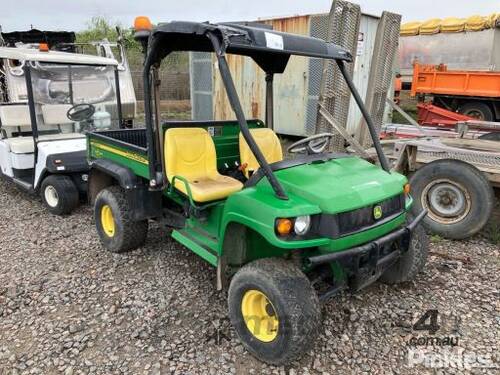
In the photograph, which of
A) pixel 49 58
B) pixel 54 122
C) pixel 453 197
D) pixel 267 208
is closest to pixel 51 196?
pixel 54 122

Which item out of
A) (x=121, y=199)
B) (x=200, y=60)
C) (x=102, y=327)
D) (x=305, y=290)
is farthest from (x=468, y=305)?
(x=200, y=60)

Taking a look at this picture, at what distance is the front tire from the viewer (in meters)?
2.29

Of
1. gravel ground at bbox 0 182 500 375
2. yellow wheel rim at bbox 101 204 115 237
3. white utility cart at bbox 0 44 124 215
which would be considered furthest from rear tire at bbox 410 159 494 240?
white utility cart at bbox 0 44 124 215

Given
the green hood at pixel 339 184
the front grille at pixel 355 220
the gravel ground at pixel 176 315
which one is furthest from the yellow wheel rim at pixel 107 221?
the front grille at pixel 355 220

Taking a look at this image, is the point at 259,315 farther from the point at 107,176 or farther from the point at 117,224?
the point at 107,176

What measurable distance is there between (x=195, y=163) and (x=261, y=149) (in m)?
0.59

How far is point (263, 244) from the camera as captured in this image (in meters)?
Answer: 2.87

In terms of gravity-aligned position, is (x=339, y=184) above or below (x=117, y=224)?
above

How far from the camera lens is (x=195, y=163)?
11.3 ft

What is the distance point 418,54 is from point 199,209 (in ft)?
40.5

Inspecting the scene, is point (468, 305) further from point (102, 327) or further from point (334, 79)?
point (334, 79)

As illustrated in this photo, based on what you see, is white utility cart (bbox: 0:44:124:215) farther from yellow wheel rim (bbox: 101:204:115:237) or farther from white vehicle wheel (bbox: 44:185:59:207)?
yellow wheel rim (bbox: 101:204:115:237)

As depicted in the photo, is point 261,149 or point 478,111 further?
point 478,111

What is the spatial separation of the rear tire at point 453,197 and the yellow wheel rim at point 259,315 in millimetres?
2008
